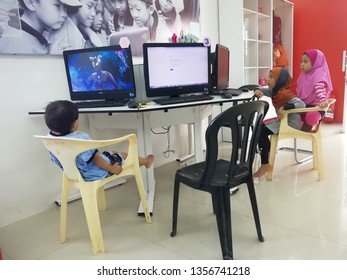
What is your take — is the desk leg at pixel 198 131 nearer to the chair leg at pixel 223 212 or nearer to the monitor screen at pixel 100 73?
the monitor screen at pixel 100 73

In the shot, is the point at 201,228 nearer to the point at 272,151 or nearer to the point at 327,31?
the point at 272,151

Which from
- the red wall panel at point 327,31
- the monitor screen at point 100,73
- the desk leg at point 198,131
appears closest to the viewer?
the monitor screen at point 100,73

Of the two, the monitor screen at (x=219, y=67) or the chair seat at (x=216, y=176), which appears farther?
the monitor screen at (x=219, y=67)

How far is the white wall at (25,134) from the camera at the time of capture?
1.88 m

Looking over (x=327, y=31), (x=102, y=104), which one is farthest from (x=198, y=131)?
(x=327, y=31)

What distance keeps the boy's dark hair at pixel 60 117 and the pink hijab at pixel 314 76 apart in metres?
2.15

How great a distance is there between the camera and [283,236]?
162 centimetres

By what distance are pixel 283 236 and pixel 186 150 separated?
185cm

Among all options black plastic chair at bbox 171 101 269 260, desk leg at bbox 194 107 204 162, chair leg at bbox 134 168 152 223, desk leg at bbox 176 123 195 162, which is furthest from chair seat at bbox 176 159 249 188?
desk leg at bbox 176 123 195 162

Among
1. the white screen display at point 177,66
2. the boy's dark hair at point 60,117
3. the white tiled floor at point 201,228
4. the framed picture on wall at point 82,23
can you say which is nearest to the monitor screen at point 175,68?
the white screen display at point 177,66

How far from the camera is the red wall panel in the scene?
4.47 meters

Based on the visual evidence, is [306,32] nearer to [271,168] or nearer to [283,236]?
[271,168]

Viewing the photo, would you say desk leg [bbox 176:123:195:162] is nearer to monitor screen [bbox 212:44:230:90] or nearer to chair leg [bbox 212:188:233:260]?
monitor screen [bbox 212:44:230:90]
